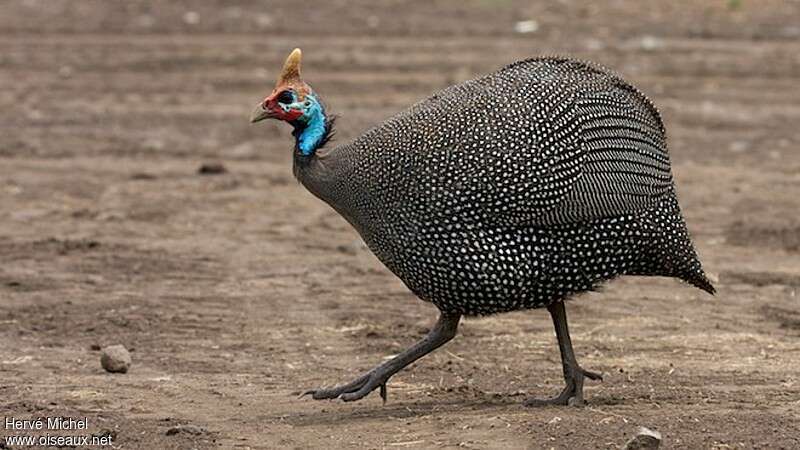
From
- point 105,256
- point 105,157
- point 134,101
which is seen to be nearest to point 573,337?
point 105,256

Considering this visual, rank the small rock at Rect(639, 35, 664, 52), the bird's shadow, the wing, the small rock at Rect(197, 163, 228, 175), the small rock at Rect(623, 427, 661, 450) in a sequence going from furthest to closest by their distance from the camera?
the small rock at Rect(639, 35, 664, 52)
the small rock at Rect(197, 163, 228, 175)
the bird's shadow
the wing
the small rock at Rect(623, 427, 661, 450)

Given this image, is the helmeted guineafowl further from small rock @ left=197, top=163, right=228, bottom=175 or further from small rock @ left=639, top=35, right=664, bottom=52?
small rock @ left=639, top=35, right=664, bottom=52

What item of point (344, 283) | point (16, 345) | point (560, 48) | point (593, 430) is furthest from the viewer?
point (560, 48)

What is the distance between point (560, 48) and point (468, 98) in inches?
357

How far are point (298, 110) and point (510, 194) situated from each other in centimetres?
86

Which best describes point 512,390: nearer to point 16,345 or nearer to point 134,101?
point 16,345

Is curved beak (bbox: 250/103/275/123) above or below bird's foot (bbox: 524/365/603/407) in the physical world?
above

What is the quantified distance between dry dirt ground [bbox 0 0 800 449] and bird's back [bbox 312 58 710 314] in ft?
1.63

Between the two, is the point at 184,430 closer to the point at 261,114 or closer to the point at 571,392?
the point at 261,114

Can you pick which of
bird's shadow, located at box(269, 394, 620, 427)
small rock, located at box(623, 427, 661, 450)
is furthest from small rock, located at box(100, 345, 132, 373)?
small rock, located at box(623, 427, 661, 450)

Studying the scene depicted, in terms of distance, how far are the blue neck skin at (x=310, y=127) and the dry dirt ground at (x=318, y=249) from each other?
3.21ft

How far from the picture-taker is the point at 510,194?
5754 millimetres

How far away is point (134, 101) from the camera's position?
1335 cm

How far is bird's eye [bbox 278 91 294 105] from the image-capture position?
5996 millimetres
